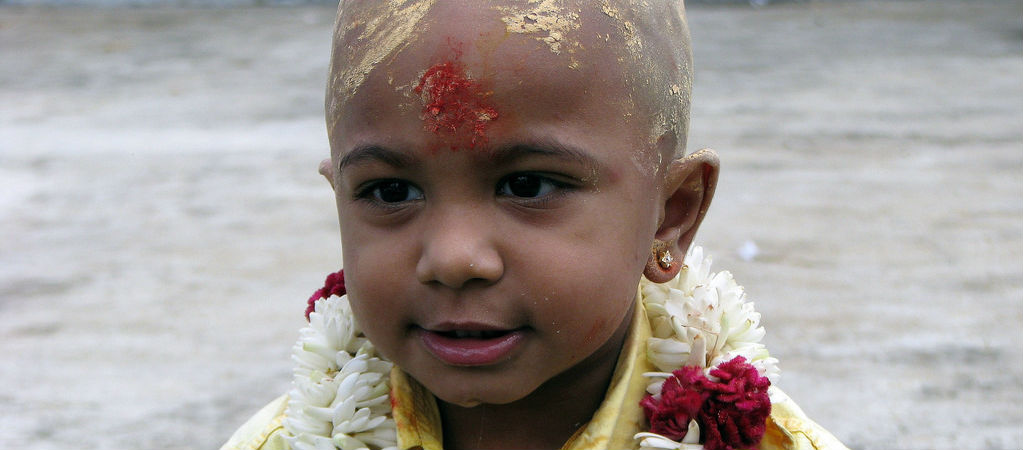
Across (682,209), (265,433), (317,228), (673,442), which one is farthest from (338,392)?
(317,228)

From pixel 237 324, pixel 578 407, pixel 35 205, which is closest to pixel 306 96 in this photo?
pixel 35 205

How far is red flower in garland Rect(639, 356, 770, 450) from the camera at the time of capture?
7.34 feet

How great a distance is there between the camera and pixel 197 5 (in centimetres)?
1321

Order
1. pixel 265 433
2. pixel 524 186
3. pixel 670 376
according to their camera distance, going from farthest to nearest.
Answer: pixel 265 433 < pixel 670 376 < pixel 524 186

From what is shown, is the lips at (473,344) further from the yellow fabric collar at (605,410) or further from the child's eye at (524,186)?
the yellow fabric collar at (605,410)

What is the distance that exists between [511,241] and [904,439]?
1.99 meters

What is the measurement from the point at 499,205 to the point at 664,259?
1.56 feet

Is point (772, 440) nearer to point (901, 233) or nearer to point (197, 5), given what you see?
point (901, 233)

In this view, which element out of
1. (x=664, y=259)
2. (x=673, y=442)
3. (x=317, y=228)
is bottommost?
(x=317, y=228)

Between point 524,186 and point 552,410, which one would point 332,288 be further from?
point 524,186

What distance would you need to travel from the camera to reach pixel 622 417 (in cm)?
233

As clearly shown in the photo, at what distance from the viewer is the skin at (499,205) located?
6.51 ft

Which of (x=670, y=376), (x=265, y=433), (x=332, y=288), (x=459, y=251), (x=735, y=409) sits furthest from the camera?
(x=332, y=288)

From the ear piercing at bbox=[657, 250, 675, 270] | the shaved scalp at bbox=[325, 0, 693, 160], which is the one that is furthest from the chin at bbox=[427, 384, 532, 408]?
the shaved scalp at bbox=[325, 0, 693, 160]
